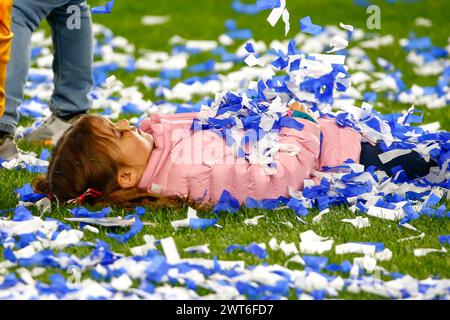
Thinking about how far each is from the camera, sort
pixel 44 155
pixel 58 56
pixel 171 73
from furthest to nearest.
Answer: pixel 171 73 < pixel 58 56 < pixel 44 155

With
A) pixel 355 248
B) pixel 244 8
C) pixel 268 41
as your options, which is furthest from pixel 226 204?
pixel 244 8

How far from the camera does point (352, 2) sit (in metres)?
10.0

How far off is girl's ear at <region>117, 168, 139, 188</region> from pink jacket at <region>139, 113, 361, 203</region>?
3cm

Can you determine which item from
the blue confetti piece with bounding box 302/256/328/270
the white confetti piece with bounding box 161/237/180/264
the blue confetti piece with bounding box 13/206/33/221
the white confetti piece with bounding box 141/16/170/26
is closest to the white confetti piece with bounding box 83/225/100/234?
the blue confetti piece with bounding box 13/206/33/221

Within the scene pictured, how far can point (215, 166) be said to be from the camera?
4.26 meters

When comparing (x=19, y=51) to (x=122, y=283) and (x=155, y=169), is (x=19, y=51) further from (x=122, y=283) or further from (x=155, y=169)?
(x=122, y=283)

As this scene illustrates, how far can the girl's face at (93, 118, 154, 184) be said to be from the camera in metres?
4.28

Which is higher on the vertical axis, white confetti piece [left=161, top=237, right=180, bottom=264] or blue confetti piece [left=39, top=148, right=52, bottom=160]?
white confetti piece [left=161, top=237, right=180, bottom=264]

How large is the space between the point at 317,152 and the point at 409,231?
650mm

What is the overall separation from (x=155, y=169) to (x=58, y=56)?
160 cm

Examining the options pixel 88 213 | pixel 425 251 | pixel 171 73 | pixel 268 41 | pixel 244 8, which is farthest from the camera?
pixel 244 8

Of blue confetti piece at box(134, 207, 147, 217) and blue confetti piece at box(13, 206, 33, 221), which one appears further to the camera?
blue confetti piece at box(134, 207, 147, 217)

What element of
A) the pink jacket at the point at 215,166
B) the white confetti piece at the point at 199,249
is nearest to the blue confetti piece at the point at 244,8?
the pink jacket at the point at 215,166

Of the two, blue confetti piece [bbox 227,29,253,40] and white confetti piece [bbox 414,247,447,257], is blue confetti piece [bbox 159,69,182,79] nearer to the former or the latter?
blue confetti piece [bbox 227,29,253,40]
